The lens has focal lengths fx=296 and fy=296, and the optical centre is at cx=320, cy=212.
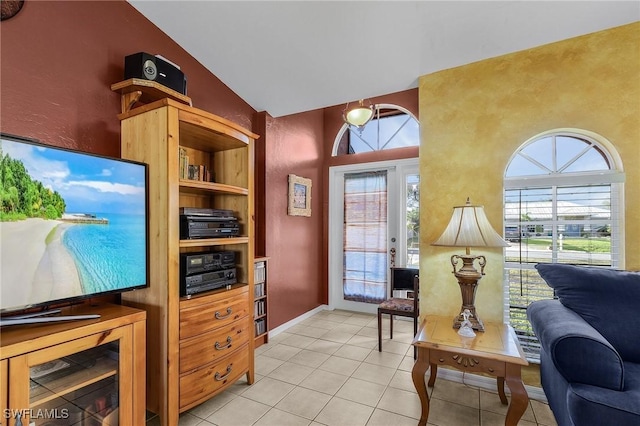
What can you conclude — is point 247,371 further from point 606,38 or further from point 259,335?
point 606,38

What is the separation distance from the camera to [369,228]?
13.3 ft

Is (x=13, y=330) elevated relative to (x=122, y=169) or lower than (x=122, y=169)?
lower

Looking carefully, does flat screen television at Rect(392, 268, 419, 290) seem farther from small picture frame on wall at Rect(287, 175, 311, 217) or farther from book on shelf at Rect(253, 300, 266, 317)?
book on shelf at Rect(253, 300, 266, 317)

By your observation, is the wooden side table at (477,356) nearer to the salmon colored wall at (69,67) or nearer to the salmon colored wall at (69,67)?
the salmon colored wall at (69,67)

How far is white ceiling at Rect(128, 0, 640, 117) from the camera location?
1.82 metres

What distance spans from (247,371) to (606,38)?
3382 mm

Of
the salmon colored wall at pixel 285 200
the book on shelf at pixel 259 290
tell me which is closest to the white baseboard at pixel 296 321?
the salmon colored wall at pixel 285 200

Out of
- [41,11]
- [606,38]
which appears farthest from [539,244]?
[41,11]

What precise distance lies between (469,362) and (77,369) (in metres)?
1.96

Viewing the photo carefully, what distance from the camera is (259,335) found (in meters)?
2.98

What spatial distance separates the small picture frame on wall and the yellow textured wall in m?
1.64

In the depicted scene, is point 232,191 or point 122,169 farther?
point 232,191

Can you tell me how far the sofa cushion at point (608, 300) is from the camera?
5.19 ft

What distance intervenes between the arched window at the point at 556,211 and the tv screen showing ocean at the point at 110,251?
8.24ft
